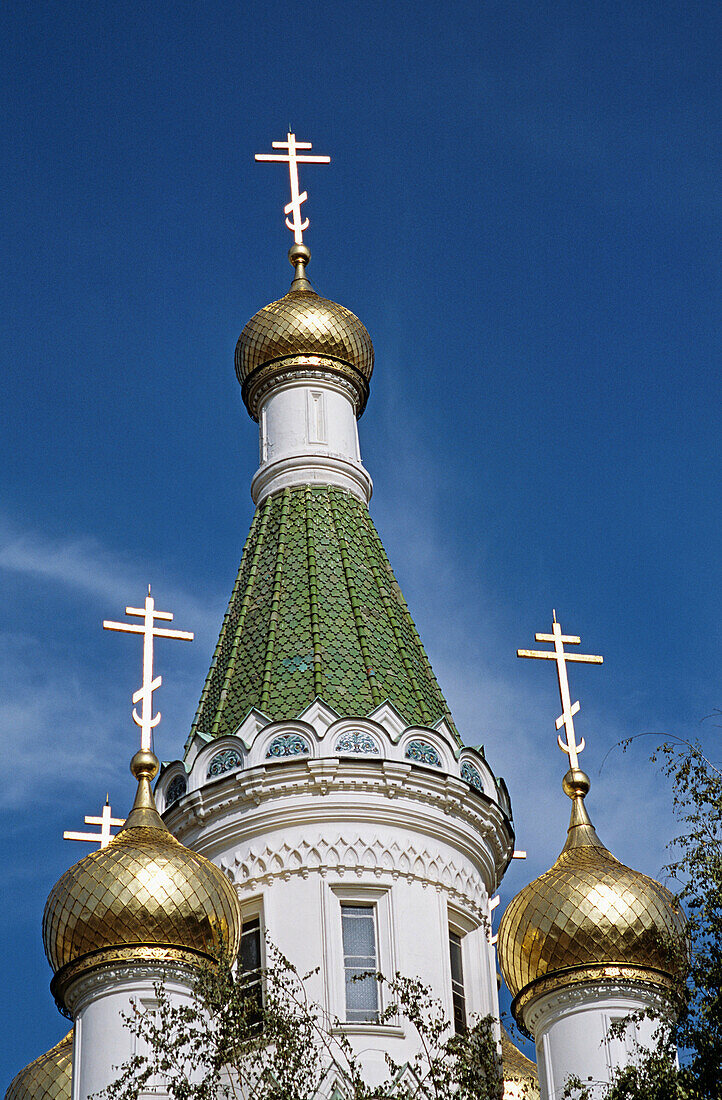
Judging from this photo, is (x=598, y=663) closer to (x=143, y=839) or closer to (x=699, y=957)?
(x=143, y=839)

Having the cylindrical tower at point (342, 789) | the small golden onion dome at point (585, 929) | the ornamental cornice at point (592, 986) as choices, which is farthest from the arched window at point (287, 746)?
the ornamental cornice at point (592, 986)

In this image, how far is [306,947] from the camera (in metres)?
15.6

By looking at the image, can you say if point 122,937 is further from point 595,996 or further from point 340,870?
point 595,996

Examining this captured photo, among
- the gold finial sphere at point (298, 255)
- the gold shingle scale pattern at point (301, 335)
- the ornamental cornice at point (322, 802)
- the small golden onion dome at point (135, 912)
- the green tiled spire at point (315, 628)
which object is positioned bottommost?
the small golden onion dome at point (135, 912)

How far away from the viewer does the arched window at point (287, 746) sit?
648 inches

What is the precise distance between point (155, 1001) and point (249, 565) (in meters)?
5.53

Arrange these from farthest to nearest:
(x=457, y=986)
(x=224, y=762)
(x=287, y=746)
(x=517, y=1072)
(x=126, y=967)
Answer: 1. (x=517, y=1072)
2. (x=224, y=762)
3. (x=287, y=746)
4. (x=457, y=986)
5. (x=126, y=967)

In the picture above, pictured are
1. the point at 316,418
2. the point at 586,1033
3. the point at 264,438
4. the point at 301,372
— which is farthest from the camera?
the point at 301,372

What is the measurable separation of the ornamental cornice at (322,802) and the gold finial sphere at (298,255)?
7.24m

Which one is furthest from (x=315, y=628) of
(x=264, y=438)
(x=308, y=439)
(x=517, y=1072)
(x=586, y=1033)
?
(x=517, y=1072)

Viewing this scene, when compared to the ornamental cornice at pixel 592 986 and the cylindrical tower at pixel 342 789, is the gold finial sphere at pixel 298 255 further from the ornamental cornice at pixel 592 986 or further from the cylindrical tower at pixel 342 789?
the ornamental cornice at pixel 592 986

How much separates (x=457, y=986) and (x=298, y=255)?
351 inches

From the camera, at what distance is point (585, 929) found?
52.0 feet

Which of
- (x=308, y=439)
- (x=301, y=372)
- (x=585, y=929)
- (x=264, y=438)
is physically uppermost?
(x=301, y=372)
